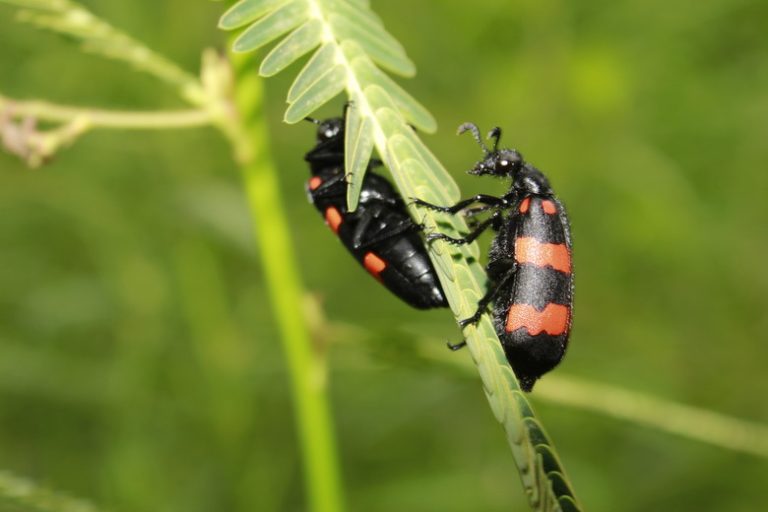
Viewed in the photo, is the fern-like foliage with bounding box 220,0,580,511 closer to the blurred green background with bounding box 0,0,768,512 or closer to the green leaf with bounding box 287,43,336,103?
the green leaf with bounding box 287,43,336,103

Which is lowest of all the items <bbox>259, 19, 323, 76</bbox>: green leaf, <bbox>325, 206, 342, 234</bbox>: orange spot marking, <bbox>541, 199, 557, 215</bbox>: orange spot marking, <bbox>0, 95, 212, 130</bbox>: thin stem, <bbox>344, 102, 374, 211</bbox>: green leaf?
<bbox>344, 102, 374, 211</bbox>: green leaf

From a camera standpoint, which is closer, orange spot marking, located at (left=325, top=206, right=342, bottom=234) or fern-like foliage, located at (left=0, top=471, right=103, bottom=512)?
fern-like foliage, located at (left=0, top=471, right=103, bottom=512)

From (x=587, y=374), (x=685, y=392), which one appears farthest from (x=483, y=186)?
(x=685, y=392)

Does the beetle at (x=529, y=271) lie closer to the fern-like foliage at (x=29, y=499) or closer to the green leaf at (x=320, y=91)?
the green leaf at (x=320, y=91)

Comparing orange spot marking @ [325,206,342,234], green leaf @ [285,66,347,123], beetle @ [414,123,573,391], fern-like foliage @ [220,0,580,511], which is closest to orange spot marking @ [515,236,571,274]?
beetle @ [414,123,573,391]

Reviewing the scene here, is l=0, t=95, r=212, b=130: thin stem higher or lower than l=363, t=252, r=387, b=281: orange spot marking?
higher

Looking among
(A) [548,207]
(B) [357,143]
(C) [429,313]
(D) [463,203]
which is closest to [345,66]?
(B) [357,143]

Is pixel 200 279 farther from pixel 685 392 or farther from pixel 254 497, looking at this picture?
pixel 685 392

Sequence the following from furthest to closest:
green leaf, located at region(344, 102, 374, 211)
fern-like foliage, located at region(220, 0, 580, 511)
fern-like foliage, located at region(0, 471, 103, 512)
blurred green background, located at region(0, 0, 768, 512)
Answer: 1. blurred green background, located at region(0, 0, 768, 512)
2. fern-like foliage, located at region(0, 471, 103, 512)
3. green leaf, located at region(344, 102, 374, 211)
4. fern-like foliage, located at region(220, 0, 580, 511)
